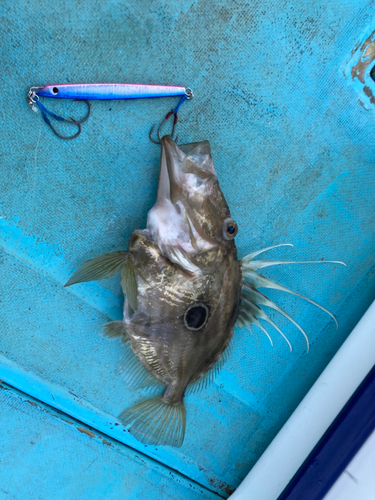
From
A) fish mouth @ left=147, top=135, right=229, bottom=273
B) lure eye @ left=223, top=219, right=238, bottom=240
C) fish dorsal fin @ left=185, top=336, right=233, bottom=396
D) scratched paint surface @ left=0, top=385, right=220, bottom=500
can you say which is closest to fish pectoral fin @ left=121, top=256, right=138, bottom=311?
fish mouth @ left=147, top=135, right=229, bottom=273

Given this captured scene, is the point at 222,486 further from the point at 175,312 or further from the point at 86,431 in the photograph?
the point at 175,312

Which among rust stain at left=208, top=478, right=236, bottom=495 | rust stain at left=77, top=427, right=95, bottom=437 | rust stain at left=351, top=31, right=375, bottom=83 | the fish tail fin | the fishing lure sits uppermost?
rust stain at left=351, top=31, right=375, bottom=83

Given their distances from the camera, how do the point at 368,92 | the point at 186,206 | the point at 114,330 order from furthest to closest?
the point at 368,92, the point at 114,330, the point at 186,206

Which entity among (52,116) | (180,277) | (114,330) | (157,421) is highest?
(52,116)

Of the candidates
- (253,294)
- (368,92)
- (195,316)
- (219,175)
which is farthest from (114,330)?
(368,92)

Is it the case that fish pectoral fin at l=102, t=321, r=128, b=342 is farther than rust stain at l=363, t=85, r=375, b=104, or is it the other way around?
rust stain at l=363, t=85, r=375, b=104

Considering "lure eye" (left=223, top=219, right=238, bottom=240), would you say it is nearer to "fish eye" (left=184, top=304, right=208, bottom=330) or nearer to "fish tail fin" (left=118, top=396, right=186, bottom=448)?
"fish eye" (left=184, top=304, right=208, bottom=330)
